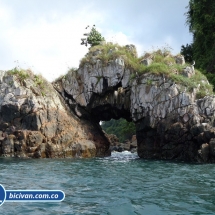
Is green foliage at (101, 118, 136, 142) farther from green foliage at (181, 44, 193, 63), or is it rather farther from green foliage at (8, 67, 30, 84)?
green foliage at (8, 67, 30, 84)

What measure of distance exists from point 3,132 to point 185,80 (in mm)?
15284

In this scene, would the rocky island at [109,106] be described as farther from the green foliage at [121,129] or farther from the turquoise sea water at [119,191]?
the green foliage at [121,129]

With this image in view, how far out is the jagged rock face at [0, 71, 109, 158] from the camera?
77.2ft

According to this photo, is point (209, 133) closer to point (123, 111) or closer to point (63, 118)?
point (123, 111)

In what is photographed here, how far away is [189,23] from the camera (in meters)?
43.3

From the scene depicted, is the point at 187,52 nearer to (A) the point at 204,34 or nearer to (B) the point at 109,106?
(A) the point at 204,34

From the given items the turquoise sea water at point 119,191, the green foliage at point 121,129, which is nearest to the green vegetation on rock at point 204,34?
the green foliage at point 121,129

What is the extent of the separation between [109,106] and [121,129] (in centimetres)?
4021

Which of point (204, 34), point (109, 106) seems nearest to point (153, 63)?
point (109, 106)

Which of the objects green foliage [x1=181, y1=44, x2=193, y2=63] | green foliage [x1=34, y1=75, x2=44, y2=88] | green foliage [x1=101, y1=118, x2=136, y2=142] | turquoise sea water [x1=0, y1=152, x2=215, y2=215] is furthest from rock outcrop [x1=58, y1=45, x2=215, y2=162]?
green foliage [x1=101, y1=118, x2=136, y2=142]

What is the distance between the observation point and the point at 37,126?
24.2 metres

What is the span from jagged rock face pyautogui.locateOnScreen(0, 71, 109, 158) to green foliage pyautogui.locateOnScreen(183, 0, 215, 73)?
732 inches

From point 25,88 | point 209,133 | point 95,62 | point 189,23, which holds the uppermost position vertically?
point 189,23

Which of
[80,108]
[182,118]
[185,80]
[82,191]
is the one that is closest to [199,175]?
[82,191]
